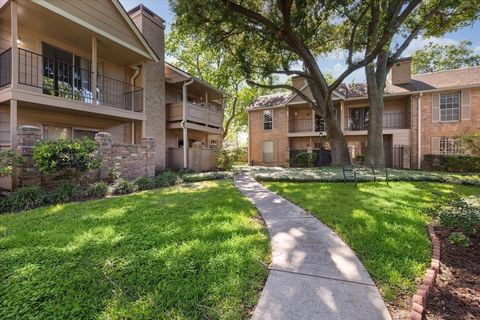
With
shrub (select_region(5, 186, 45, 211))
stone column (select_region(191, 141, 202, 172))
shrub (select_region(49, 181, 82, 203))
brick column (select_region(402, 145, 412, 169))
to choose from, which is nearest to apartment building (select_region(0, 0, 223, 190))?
stone column (select_region(191, 141, 202, 172))

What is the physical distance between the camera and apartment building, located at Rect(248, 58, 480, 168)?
704 inches

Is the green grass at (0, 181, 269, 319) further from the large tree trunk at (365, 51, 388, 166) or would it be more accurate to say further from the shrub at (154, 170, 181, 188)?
the large tree trunk at (365, 51, 388, 166)

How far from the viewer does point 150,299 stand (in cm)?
249

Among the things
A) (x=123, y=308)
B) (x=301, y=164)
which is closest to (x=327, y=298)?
(x=123, y=308)

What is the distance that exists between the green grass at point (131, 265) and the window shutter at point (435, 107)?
1968 cm

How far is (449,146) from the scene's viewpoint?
59.4 feet

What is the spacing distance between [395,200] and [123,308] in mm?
6835

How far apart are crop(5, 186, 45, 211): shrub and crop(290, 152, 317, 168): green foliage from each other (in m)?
17.1

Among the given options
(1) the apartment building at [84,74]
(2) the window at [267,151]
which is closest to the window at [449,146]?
(2) the window at [267,151]

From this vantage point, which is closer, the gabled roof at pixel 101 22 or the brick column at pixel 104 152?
the gabled roof at pixel 101 22

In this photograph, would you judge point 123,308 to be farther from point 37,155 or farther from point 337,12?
point 337,12

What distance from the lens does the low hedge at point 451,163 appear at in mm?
16094

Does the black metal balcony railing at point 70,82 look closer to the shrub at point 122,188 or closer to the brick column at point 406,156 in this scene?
the shrub at point 122,188

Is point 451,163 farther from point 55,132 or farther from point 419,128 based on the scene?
point 55,132
